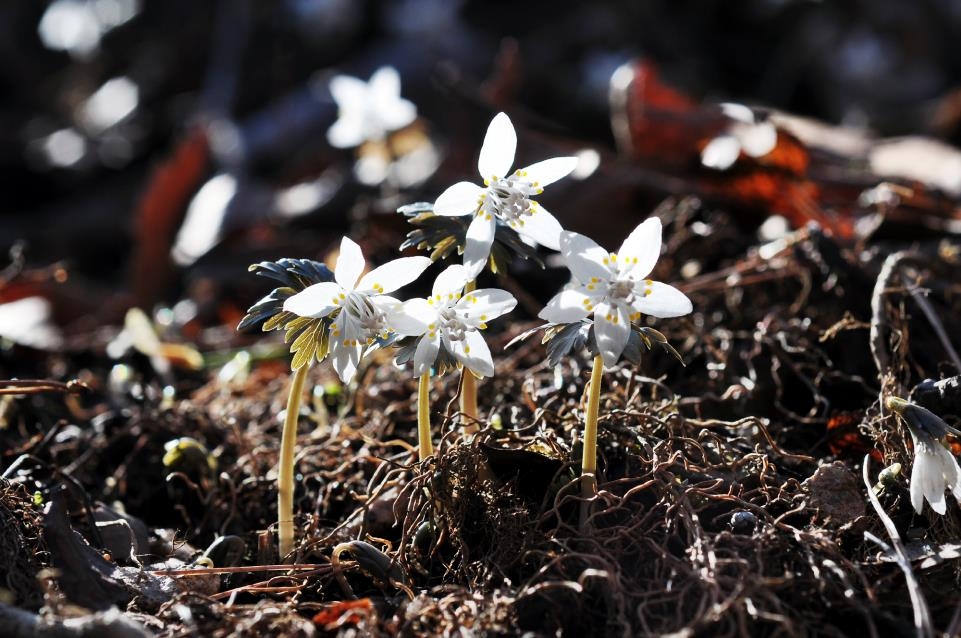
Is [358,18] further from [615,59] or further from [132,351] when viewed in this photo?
[132,351]

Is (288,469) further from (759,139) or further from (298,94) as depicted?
(298,94)

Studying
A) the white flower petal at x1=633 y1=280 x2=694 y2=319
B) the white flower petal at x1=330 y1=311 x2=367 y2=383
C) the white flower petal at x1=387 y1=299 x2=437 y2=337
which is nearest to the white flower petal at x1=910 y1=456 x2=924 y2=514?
the white flower petal at x1=633 y1=280 x2=694 y2=319

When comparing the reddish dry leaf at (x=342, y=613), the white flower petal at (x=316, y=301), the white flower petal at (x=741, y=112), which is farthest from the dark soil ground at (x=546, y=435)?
the white flower petal at (x=316, y=301)

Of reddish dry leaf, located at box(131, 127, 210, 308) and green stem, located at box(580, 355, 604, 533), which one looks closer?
green stem, located at box(580, 355, 604, 533)

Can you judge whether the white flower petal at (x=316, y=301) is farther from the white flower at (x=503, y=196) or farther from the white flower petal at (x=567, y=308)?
the white flower petal at (x=567, y=308)

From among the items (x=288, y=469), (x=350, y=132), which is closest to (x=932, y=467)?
(x=288, y=469)

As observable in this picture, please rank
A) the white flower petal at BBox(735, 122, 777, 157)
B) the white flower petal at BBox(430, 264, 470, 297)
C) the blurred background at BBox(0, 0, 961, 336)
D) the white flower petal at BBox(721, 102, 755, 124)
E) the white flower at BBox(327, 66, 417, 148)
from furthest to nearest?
the blurred background at BBox(0, 0, 961, 336) < the white flower at BBox(327, 66, 417, 148) < the white flower petal at BBox(735, 122, 777, 157) < the white flower petal at BBox(721, 102, 755, 124) < the white flower petal at BBox(430, 264, 470, 297)

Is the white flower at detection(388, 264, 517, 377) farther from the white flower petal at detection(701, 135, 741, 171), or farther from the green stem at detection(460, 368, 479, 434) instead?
the white flower petal at detection(701, 135, 741, 171)
